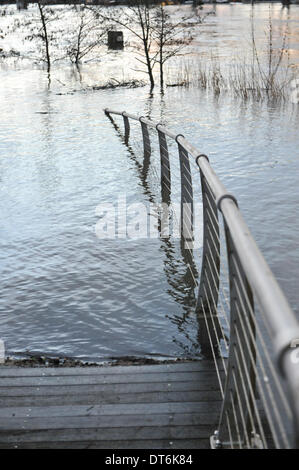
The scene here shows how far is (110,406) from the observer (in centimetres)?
351

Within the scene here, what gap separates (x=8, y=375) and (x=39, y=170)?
7.74 m

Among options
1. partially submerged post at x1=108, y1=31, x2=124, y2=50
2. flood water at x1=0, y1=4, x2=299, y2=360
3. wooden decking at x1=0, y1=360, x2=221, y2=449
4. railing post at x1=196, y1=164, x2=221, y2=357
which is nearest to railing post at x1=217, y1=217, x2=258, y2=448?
wooden decking at x1=0, y1=360, x2=221, y2=449

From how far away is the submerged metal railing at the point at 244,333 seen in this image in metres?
1.35

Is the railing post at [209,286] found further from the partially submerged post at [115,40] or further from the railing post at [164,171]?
the partially submerged post at [115,40]

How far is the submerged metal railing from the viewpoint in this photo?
135cm

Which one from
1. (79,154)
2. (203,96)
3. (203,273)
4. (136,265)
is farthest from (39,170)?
(203,96)

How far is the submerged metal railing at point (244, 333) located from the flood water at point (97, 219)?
531mm

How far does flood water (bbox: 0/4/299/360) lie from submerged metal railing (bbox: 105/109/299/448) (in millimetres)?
531

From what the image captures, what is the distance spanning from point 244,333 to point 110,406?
4.42 ft

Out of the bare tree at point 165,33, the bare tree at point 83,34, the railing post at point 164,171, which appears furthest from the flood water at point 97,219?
the bare tree at point 83,34
